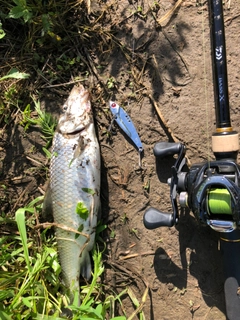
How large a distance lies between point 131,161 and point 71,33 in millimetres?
1204

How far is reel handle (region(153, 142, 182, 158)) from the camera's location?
2.93 metres

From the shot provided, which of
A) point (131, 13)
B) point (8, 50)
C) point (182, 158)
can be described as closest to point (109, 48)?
point (131, 13)

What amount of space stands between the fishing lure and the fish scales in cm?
22

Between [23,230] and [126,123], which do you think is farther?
[126,123]

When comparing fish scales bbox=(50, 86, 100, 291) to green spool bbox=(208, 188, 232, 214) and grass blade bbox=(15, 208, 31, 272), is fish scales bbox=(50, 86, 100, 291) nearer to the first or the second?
grass blade bbox=(15, 208, 31, 272)

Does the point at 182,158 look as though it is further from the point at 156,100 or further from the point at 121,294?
the point at 121,294

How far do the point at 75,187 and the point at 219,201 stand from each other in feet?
3.81

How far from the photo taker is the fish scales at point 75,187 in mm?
3082

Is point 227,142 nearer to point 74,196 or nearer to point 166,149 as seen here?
point 166,149

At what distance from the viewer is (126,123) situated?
10.6 feet

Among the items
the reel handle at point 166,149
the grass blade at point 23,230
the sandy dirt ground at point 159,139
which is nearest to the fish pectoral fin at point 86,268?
the sandy dirt ground at point 159,139

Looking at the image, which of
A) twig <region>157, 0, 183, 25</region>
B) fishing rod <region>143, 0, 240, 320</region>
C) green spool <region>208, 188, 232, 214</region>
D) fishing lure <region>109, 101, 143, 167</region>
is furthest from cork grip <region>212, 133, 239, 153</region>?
twig <region>157, 0, 183, 25</region>

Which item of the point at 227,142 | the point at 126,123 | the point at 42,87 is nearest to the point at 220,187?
the point at 227,142

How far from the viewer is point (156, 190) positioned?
321cm
